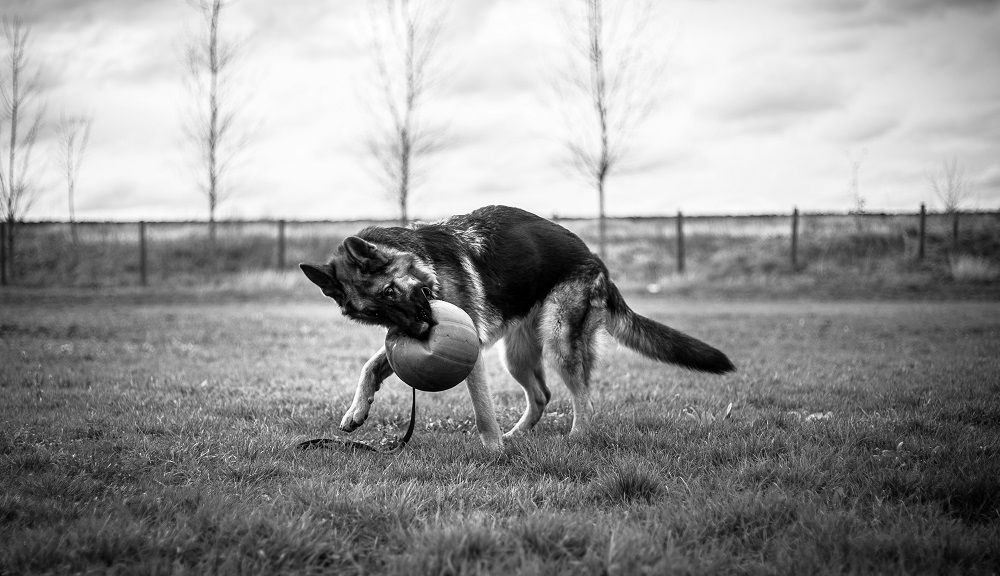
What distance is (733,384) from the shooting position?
655 centimetres

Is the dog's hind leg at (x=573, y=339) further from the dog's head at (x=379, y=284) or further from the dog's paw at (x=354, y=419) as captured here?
the dog's paw at (x=354, y=419)

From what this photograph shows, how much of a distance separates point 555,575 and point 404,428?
2.73 m

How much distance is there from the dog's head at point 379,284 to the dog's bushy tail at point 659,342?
1.77 meters

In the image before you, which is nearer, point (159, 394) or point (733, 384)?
point (159, 394)

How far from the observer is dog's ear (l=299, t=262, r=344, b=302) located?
4074 millimetres

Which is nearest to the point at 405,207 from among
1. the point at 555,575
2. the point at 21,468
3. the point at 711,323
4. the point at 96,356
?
the point at 711,323

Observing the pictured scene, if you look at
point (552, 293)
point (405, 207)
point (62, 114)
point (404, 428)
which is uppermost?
point (62, 114)

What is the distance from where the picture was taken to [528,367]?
535 cm

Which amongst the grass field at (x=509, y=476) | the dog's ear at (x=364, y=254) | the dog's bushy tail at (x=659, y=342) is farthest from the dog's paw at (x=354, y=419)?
the dog's bushy tail at (x=659, y=342)

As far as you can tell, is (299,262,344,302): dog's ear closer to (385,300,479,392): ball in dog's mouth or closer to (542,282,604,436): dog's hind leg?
(385,300,479,392): ball in dog's mouth

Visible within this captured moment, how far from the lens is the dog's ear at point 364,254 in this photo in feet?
13.0

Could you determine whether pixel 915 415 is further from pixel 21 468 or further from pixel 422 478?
pixel 21 468

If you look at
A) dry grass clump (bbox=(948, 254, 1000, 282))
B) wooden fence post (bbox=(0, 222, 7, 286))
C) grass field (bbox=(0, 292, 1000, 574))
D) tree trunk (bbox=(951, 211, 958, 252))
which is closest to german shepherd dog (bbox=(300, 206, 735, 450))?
grass field (bbox=(0, 292, 1000, 574))

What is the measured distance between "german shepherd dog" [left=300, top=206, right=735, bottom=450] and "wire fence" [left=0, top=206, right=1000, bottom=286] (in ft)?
56.4
